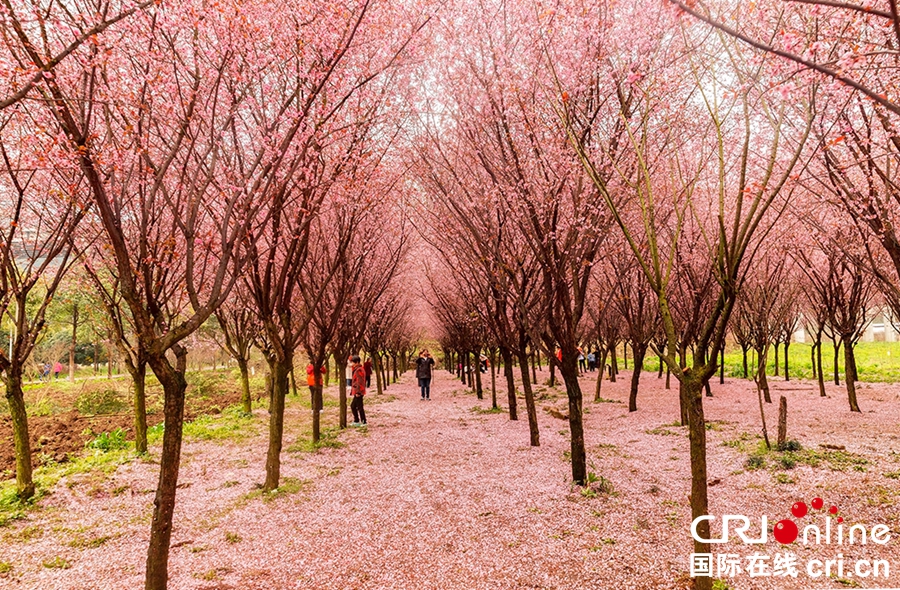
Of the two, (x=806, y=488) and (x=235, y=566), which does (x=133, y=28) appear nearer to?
(x=235, y=566)

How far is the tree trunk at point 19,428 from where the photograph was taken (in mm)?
7859

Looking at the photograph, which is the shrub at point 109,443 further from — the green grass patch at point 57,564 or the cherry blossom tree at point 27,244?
the green grass patch at point 57,564

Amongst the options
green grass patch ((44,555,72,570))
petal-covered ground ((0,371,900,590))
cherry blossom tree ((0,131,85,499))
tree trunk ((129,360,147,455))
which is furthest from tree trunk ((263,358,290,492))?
tree trunk ((129,360,147,455))

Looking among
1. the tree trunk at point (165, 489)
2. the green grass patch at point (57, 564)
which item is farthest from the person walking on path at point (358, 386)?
the tree trunk at point (165, 489)

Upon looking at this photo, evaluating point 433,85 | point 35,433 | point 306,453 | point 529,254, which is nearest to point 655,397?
point 529,254

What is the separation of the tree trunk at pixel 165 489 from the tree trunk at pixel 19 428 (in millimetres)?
4878

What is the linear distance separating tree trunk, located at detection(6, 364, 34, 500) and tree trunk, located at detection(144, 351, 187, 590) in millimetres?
4878

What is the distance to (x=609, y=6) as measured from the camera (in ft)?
22.8

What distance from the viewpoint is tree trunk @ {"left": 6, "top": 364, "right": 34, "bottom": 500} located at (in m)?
7.86

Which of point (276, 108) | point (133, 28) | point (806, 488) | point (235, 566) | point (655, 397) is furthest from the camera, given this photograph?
point (655, 397)

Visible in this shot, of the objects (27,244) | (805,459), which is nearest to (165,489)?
(27,244)

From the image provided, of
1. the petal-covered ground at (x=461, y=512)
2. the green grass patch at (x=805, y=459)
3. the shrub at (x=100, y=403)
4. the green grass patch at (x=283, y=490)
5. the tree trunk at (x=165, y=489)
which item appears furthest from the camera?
the shrub at (x=100, y=403)

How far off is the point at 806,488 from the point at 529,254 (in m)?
7.17

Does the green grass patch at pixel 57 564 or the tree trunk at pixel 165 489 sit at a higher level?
the tree trunk at pixel 165 489
